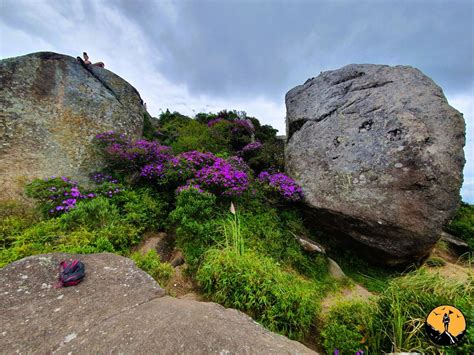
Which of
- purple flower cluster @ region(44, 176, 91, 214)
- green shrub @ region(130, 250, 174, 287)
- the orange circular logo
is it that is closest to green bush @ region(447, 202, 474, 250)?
the orange circular logo

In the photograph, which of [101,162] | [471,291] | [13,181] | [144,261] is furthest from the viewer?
[101,162]

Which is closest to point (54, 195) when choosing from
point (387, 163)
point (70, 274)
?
point (70, 274)

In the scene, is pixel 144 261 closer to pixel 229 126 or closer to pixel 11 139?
pixel 11 139

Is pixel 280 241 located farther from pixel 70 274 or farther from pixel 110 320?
pixel 70 274

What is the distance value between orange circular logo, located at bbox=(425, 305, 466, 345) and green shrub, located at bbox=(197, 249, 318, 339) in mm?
1221

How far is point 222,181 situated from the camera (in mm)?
4258

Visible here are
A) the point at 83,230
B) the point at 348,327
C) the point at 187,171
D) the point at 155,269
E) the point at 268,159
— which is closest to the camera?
the point at 348,327

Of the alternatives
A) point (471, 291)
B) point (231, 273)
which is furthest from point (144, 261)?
point (471, 291)

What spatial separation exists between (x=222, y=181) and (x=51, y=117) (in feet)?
18.6

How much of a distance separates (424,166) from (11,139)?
9.61 metres

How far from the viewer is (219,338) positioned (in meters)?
1.54

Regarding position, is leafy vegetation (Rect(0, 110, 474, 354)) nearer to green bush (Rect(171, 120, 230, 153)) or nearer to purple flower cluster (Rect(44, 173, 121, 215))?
purple flower cluster (Rect(44, 173, 121, 215))

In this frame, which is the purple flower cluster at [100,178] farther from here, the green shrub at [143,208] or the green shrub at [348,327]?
the green shrub at [348,327]

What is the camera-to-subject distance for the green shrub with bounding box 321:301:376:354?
2.18 meters
